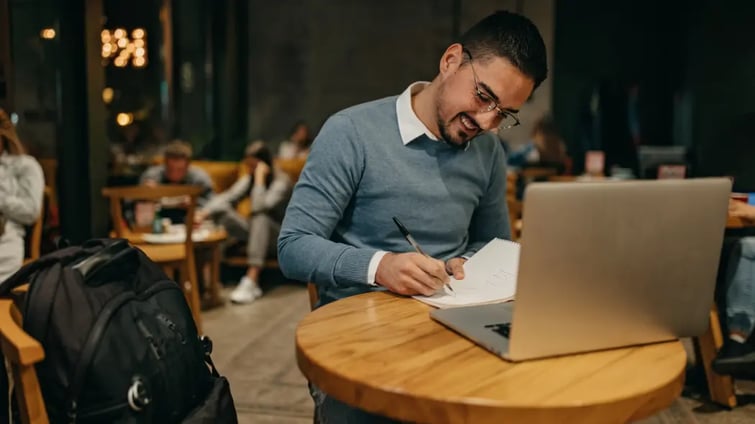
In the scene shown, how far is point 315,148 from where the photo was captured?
1.65 metres

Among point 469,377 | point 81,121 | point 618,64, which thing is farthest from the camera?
point 618,64

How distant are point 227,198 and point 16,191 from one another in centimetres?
221

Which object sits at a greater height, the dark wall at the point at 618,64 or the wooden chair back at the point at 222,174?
the dark wall at the point at 618,64

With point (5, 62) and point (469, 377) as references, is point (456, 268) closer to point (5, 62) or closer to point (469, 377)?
point (469, 377)

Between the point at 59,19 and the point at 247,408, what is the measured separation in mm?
2774

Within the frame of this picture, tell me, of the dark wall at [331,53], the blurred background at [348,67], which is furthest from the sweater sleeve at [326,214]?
the dark wall at [331,53]

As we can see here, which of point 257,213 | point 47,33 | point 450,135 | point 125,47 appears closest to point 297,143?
point 125,47

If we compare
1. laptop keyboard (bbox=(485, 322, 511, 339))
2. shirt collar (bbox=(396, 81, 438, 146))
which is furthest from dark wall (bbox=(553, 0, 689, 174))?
laptop keyboard (bbox=(485, 322, 511, 339))

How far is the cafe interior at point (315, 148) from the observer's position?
105 centimetres

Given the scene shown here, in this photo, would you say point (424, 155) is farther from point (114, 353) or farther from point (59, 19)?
point (59, 19)

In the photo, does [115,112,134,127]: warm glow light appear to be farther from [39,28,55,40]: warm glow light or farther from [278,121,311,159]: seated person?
[278,121,311,159]: seated person

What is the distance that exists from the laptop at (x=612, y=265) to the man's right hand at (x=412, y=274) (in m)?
0.21

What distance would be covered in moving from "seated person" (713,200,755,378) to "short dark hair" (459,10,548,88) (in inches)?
57.4

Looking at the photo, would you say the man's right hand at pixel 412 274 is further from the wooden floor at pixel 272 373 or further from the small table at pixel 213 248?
the small table at pixel 213 248
